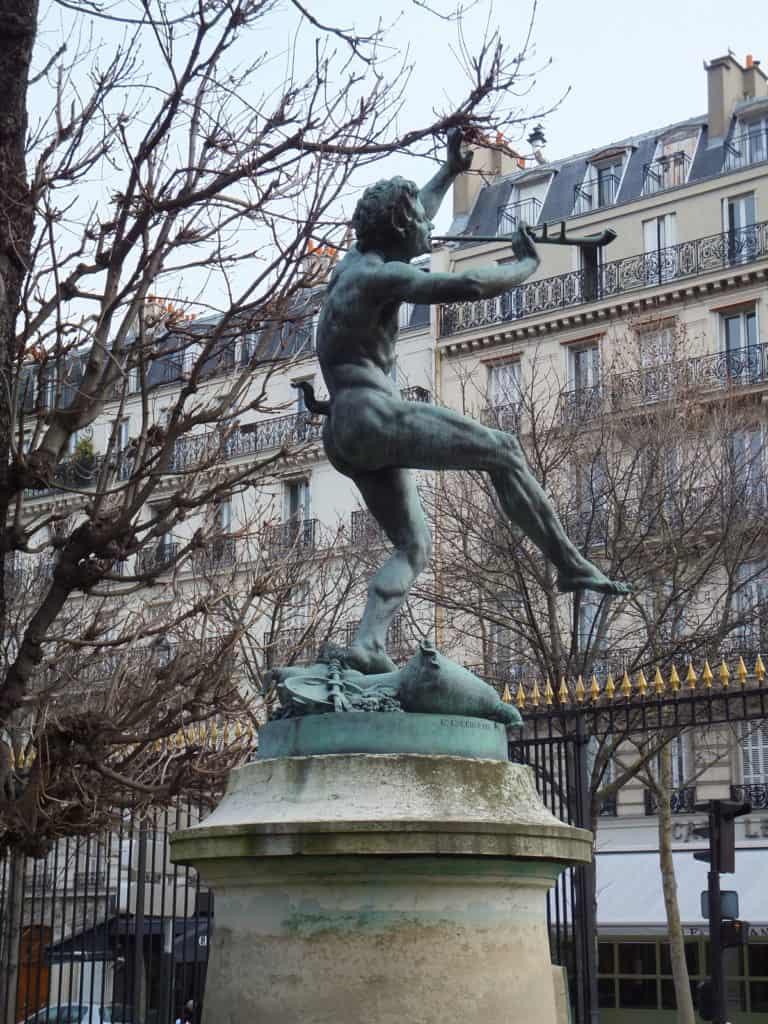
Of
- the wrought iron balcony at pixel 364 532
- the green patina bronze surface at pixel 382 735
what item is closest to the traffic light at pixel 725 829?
the green patina bronze surface at pixel 382 735

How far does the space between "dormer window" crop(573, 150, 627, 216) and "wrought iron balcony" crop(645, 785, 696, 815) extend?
42.0 feet

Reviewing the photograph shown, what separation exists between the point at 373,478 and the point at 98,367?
3981mm

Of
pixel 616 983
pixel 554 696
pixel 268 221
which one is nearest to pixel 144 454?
pixel 268 221

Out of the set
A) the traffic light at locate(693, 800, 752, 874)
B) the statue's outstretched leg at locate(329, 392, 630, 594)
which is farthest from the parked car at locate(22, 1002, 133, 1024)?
the statue's outstretched leg at locate(329, 392, 630, 594)

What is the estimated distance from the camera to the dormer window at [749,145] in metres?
30.7

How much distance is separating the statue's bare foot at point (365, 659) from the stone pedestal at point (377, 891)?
53 cm

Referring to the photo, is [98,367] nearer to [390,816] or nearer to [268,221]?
[268,221]

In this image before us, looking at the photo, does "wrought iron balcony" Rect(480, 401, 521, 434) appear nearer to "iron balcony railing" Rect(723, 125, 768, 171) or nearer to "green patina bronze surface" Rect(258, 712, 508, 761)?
"iron balcony railing" Rect(723, 125, 768, 171)

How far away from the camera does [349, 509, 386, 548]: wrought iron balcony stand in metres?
23.2

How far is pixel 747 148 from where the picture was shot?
31.0 meters

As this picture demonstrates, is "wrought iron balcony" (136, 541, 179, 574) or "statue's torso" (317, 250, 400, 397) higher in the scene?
"wrought iron balcony" (136, 541, 179, 574)

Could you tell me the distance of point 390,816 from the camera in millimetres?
5398

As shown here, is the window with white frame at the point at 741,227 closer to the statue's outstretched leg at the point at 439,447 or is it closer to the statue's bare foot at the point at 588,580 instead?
the statue's bare foot at the point at 588,580

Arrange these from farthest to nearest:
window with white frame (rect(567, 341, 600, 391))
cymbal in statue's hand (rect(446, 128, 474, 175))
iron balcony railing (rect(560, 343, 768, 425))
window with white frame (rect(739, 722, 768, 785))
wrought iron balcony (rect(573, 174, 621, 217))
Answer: wrought iron balcony (rect(573, 174, 621, 217))
window with white frame (rect(567, 341, 600, 391))
window with white frame (rect(739, 722, 768, 785))
iron balcony railing (rect(560, 343, 768, 425))
cymbal in statue's hand (rect(446, 128, 474, 175))
